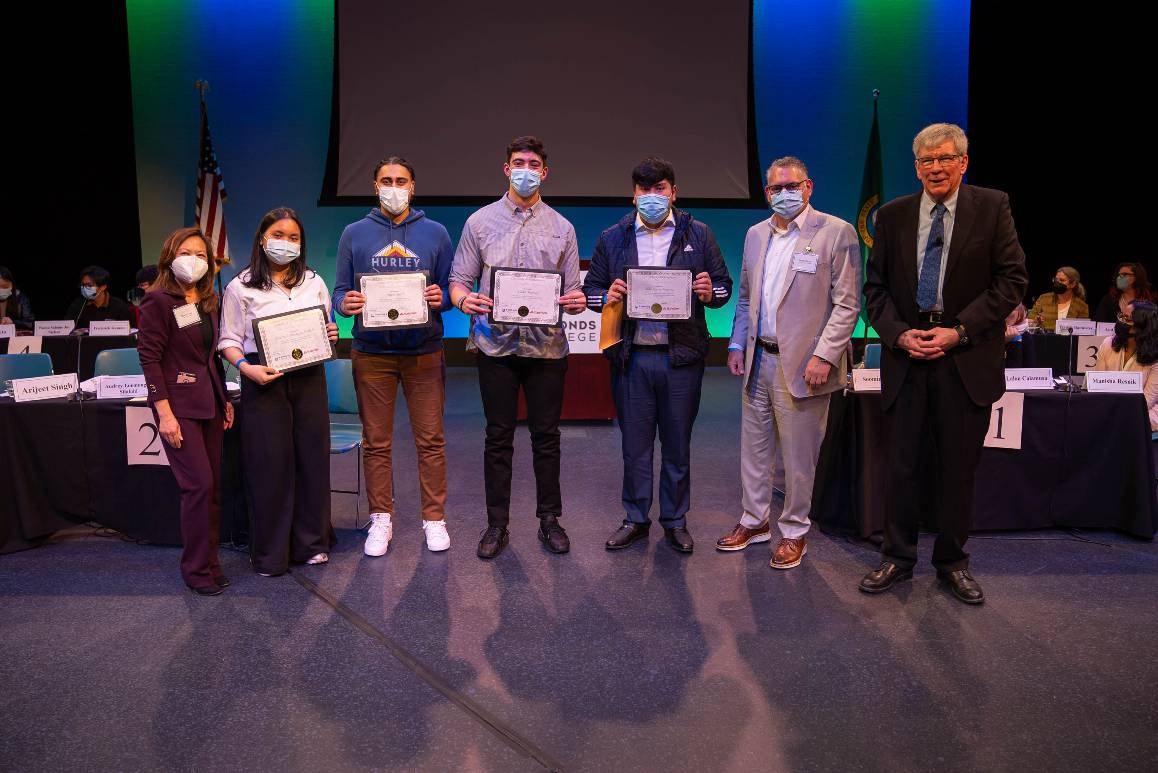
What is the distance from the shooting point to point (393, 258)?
3709 millimetres

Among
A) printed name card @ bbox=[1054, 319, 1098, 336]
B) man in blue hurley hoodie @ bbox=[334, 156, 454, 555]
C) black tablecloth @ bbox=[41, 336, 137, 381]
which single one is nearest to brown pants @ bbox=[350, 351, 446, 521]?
man in blue hurley hoodie @ bbox=[334, 156, 454, 555]

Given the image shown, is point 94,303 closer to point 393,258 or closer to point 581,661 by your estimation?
point 393,258

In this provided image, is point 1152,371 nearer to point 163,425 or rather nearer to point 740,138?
point 163,425

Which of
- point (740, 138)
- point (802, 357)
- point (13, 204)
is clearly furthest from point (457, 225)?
point (802, 357)

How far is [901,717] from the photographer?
2414mm

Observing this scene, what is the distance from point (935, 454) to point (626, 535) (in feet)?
4.67

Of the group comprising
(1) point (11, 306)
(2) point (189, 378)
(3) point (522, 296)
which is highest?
(3) point (522, 296)

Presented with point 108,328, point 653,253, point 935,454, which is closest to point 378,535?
point 653,253

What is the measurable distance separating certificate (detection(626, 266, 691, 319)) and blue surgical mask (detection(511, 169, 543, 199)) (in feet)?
1.87

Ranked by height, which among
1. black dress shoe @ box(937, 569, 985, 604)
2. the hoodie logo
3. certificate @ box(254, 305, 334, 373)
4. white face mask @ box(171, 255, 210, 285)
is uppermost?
the hoodie logo

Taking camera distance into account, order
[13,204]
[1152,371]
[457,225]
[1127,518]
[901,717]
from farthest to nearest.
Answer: [457,225], [13,204], [1152,371], [1127,518], [901,717]

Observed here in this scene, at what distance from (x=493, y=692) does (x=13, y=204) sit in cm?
982

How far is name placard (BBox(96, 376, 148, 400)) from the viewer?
4.01m

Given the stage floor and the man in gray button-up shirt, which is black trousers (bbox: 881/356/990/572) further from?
the man in gray button-up shirt
